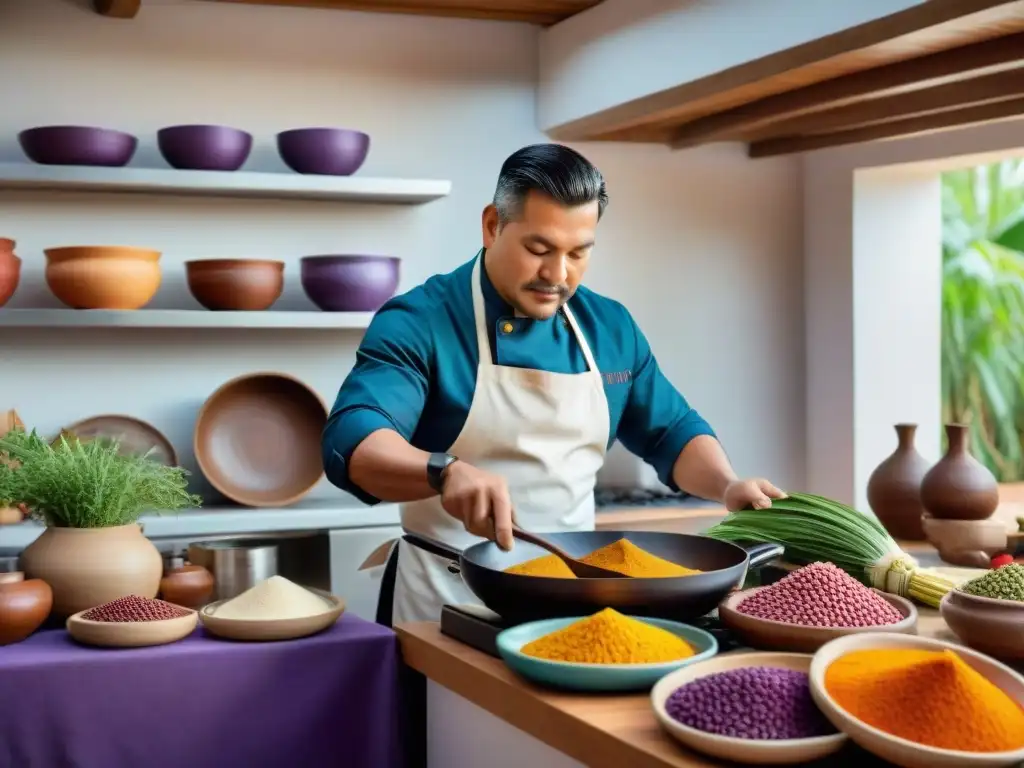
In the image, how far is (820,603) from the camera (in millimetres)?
1578

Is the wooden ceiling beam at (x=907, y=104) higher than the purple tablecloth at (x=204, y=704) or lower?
higher

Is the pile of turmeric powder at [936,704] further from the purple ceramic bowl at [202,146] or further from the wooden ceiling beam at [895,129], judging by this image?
the purple ceramic bowl at [202,146]

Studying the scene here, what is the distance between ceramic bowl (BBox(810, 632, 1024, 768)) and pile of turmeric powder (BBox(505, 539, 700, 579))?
32cm

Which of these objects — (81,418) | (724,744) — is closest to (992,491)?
(724,744)

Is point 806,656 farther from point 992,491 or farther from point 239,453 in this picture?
point 239,453

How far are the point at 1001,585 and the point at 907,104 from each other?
2189 mm

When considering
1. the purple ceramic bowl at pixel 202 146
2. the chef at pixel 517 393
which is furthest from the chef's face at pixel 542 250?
the purple ceramic bowl at pixel 202 146

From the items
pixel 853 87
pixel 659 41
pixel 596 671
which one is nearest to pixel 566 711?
pixel 596 671

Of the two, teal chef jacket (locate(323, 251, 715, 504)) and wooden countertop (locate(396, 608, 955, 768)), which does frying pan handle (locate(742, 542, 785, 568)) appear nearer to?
wooden countertop (locate(396, 608, 955, 768))

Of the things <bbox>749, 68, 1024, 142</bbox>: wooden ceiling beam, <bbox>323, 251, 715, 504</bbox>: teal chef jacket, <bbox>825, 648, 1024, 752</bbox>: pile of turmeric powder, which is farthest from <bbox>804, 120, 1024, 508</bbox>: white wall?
<bbox>825, 648, 1024, 752</bbox>: pile of turmeric powder

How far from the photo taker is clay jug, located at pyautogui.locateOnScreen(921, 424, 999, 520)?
281 cm

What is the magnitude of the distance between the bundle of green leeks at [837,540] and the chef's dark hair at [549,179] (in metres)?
0.60

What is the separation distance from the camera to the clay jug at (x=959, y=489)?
2811 millimetres

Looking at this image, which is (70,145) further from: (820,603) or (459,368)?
(820,603)
